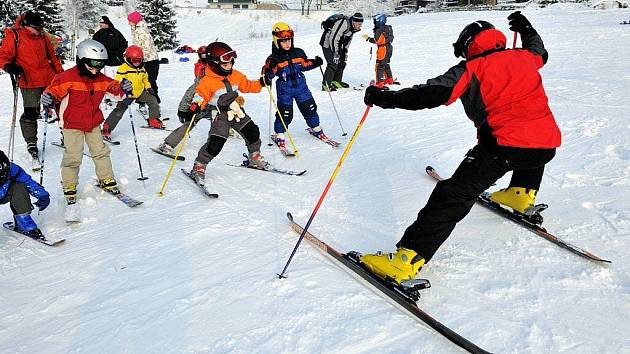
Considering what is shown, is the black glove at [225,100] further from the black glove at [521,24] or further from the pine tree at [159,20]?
the pine tree at [159,20]

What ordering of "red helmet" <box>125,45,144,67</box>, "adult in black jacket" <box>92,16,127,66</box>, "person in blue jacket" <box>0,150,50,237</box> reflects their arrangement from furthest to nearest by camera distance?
"adult in black jacket" <box>92,16,127,66</box> → "red helmet" <box>125,45,144,67</box> → "person in blue jacket" <box>0,150,50,237</box>

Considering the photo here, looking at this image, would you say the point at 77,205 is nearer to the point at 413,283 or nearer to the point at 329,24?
the point at 413,283

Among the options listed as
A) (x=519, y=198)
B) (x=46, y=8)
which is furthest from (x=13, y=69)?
(x=46, y=8)

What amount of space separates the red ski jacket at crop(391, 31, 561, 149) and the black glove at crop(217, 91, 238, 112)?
10.3 ft

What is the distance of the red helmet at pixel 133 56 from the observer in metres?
8.16

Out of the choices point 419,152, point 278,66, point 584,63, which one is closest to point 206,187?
point 278,66

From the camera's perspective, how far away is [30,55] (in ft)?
21.9

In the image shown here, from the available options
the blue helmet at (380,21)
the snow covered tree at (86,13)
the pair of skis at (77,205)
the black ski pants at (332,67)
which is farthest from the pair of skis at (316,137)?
the snow covered tree at (86,13)

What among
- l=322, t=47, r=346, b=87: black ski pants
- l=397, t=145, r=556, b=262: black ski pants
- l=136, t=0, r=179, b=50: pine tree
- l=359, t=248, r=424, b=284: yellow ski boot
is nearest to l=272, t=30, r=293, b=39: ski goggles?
l=397, t=145, r=556, b=262: black ski pants

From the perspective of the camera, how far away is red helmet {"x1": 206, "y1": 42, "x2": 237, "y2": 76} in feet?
18.3

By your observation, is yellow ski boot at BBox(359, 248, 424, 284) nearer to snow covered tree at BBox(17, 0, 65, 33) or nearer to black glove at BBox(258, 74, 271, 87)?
black glove at BBox(258, 74, 271, 87)

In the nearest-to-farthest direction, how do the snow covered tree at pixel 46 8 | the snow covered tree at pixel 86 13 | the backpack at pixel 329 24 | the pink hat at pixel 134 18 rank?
the pink hat at pixel 134 18
the backpack at pixel 329 24
the snow covered tree at pixel 46 8
the snow covered tree at pixel 86 13

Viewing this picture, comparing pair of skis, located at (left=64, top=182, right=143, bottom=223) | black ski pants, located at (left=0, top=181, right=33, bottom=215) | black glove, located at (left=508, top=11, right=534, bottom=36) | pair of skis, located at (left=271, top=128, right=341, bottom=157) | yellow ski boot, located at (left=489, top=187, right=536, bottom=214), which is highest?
black glove, located at (left=508, top=11, right=534, bottom=36)

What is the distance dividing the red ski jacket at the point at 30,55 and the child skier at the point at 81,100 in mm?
2212
